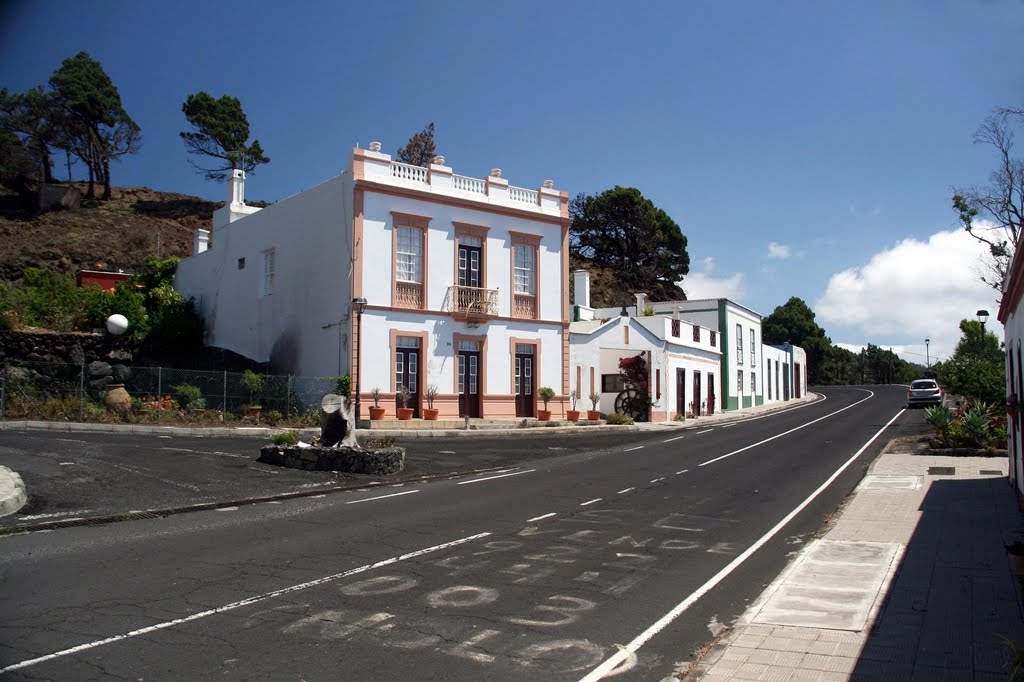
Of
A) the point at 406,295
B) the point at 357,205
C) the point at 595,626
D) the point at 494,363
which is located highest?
the point at 357,205

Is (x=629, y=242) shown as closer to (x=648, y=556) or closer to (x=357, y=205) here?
(x=357, y=205)

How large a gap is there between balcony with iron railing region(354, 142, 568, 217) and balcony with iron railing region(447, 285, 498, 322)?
362 cm

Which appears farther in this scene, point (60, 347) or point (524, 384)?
point (524, 384)

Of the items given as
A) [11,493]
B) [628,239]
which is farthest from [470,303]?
[628,239]

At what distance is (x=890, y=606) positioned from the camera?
24.2 feet

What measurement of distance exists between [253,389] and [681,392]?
76.9 ft

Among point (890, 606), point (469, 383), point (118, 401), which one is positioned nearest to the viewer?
point (890, 606)

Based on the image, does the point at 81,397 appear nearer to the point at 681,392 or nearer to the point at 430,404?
the point at 430,404

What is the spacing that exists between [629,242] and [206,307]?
144 feet

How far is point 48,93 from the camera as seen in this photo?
194ft

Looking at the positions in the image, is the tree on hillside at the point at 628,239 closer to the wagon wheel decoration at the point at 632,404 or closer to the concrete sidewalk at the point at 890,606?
the wagon wheel decoration at the point at 632,404

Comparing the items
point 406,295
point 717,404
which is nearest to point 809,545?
point 406,295

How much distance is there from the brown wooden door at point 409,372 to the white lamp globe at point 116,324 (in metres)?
10.3

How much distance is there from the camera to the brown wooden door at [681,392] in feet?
137
